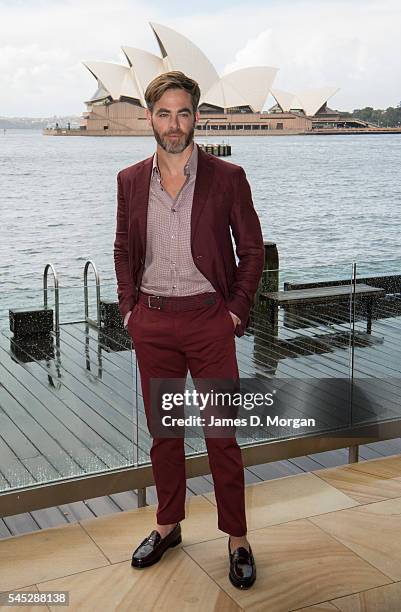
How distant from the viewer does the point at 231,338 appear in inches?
75.6

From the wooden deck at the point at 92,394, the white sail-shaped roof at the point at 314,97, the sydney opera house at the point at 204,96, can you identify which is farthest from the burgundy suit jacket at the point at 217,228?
the white sail-shaped roof at the point at 314,97

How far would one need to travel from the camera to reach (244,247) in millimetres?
1895

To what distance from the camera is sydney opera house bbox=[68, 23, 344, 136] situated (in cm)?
3706

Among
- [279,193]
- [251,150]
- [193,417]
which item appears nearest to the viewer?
[193,417]

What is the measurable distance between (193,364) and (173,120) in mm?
531

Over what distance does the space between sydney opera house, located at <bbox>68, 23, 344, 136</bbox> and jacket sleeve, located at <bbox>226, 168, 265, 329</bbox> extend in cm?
3542

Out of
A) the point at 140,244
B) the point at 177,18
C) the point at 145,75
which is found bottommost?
the point at 140,244

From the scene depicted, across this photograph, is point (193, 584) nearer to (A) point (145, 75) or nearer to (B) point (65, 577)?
(B) point (65, 577)

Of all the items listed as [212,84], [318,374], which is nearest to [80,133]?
[212,84]

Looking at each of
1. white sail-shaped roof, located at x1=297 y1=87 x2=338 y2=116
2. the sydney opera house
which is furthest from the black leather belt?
white sail-shaped roof, located at x1=297 y1=87 x2=338 y2=116

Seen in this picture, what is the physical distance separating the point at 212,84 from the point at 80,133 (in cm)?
1638

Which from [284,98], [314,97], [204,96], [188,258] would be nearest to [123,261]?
[188,258]

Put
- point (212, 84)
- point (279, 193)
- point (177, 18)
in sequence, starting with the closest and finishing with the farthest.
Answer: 1. point (279, 193)
2. point (212, 84)
3. point (177, 18)

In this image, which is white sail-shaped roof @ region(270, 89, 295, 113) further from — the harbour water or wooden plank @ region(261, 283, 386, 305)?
wooden plank @ region(261, 283, 386, 305)
